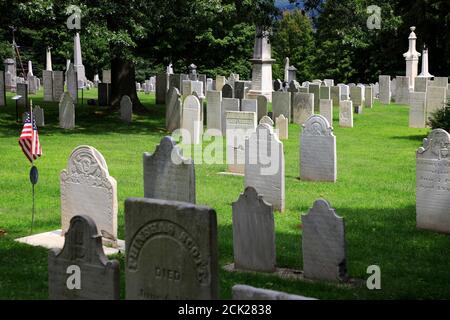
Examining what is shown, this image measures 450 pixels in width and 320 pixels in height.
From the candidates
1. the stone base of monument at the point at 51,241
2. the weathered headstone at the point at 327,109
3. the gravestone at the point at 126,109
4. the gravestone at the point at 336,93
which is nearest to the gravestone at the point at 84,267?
the stone base of monument at the point at 51,241

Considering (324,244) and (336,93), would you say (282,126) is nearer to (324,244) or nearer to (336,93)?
(336,93)

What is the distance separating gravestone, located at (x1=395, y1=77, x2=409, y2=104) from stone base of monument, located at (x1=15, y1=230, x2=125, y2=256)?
2628cm

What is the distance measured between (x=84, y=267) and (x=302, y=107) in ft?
64.0

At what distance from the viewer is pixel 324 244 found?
31.8 feet

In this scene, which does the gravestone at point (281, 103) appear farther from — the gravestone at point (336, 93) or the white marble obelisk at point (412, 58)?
the white marble obelisk at point (412, 58)

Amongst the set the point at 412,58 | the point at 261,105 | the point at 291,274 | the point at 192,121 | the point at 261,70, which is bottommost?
the point at 291,274

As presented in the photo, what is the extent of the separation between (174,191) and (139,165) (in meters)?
6.60

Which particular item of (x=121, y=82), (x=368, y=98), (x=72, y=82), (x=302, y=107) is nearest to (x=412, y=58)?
(x=368, y=98)

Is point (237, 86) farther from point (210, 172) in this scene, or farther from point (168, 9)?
point (210, 172)

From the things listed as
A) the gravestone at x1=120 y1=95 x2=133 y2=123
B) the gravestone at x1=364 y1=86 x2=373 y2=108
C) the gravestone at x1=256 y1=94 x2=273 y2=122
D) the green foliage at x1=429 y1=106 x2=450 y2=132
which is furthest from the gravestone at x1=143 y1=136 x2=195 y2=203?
the gravestone at x1=364 y1=86 x2=373 y2=108

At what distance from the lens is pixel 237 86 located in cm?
3130

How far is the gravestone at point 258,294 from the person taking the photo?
19.4 ft

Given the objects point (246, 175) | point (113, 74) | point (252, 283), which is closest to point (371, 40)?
point (113, 74)

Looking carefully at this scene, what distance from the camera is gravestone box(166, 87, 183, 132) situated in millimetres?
23609
